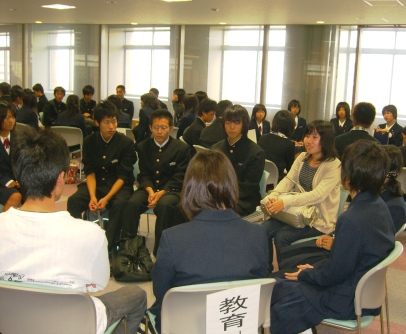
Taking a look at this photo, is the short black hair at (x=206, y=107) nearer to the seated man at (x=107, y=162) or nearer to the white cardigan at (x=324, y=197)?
the seated man at (x=107, y=162)

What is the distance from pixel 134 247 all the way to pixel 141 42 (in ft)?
33.0

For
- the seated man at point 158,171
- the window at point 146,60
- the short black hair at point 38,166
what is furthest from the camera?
the window at point 146,60

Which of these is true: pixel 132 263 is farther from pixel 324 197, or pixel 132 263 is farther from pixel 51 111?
pixel 51 111

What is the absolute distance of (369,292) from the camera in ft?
7.94

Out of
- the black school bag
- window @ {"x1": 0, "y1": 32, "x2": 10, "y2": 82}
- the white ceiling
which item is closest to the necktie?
the black school bag

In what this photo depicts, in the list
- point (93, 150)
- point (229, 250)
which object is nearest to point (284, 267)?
point (229, 250)

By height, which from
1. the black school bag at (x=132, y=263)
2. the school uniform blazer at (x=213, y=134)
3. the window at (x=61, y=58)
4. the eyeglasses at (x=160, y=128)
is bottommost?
the black school bag at (x=132, y=263)

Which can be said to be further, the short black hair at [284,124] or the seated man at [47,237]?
the short black hair at [284,124]

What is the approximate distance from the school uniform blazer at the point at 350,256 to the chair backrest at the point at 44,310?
1140mm

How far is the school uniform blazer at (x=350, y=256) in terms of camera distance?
239 cm

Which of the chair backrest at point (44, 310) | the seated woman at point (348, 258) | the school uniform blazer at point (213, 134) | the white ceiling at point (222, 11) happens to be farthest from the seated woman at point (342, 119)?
the chair backrest at point (44, 310)

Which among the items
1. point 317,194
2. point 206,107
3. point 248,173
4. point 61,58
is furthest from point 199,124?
point 61,58

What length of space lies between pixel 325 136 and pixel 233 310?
2119mm

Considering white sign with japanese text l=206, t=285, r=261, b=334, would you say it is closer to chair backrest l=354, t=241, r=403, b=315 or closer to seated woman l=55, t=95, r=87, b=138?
chair backrest l=354, t=241, r=403, b=315
